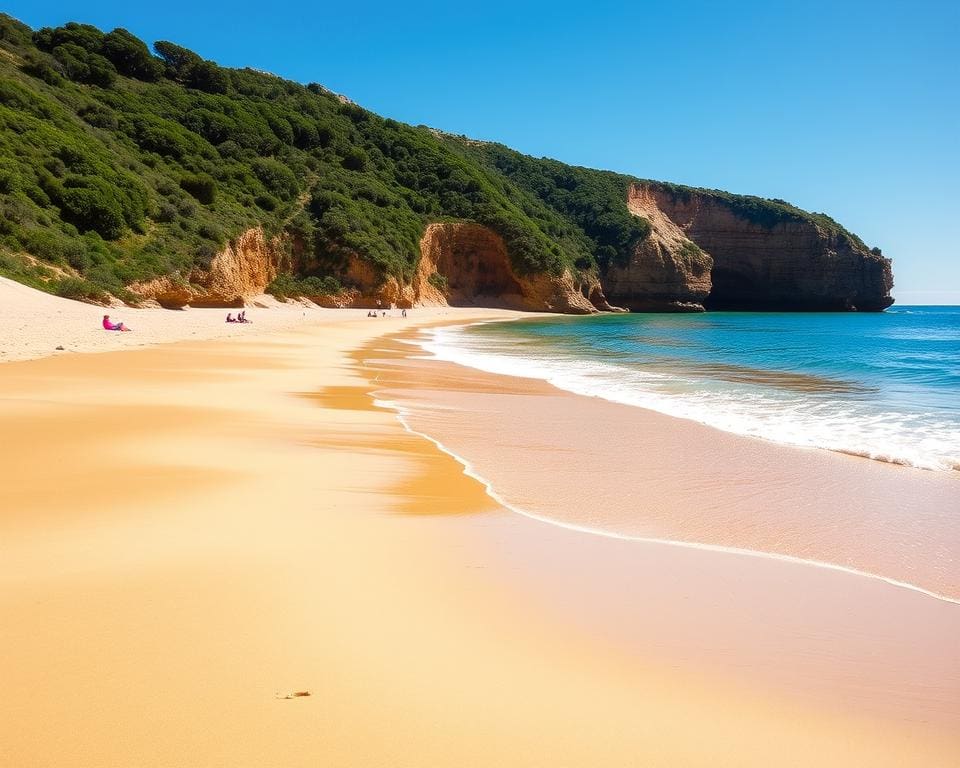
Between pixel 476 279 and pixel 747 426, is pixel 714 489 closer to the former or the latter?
pixel 747 426

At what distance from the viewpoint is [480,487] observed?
17.3ft

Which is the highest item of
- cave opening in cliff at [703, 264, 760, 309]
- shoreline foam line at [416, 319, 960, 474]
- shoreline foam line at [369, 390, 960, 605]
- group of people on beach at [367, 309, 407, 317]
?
cave opening in cliff at [703, 264, 760, 309]

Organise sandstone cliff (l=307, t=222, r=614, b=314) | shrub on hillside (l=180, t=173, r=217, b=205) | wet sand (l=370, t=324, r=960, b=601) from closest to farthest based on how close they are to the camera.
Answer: wet sand (l=370, t=324, r=960, b=601) → shrub on hillside (l=180, t=173, r=217, b=205) → sandstone cliff (l=307, t=222, r=614, b=314)

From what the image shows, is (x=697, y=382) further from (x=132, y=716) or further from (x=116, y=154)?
(x=116, y=154)

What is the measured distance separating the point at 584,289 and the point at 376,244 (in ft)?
121

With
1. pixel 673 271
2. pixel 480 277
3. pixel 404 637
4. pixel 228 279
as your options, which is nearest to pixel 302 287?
pixel 228 279

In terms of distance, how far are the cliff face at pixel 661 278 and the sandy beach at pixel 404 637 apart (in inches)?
3404

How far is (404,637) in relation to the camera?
→ 2.62m

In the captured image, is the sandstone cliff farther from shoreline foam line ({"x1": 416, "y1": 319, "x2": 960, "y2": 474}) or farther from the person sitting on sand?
shoreline foam line ({"x1": 416, "y1": 319, "x2": 960, "y2": 474})

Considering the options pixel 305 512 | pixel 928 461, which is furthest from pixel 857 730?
pixel 928 461

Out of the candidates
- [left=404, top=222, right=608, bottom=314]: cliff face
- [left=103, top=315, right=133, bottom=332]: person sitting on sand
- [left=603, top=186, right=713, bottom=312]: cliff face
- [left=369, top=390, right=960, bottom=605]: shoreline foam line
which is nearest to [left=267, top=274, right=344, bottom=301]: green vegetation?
[left=404, top=222, right=608, bottom=314]: cliff face

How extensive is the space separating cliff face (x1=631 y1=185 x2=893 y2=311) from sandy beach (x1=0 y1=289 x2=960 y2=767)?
98379 mm

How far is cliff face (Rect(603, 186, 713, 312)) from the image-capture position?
8719 cm

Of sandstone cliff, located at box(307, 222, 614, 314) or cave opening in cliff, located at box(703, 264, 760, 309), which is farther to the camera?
cave opening in cliff, located at box(703, 264, 760, 309)
